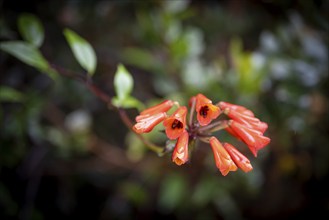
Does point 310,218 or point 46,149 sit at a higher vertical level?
point 46,149

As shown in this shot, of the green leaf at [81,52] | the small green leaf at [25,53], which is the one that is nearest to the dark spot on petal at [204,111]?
the green leaf at [81,52]

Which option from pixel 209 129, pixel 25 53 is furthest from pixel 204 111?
pixel 25 53

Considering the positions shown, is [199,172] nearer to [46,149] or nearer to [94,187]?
[94,187]

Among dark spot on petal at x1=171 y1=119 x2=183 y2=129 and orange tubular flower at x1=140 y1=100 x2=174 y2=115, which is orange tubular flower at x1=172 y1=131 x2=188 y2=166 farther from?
orange tubular flower at x1=140 y1=100 x2=174 y2=115

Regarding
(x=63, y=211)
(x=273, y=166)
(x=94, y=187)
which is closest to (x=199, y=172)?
(x=273, y=166)

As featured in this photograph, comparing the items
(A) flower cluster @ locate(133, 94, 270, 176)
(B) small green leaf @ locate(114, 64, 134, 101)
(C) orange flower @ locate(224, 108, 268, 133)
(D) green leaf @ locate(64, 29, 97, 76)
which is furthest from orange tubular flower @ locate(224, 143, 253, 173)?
(D) green leaf @ locate(64, 29, 97, 76)
